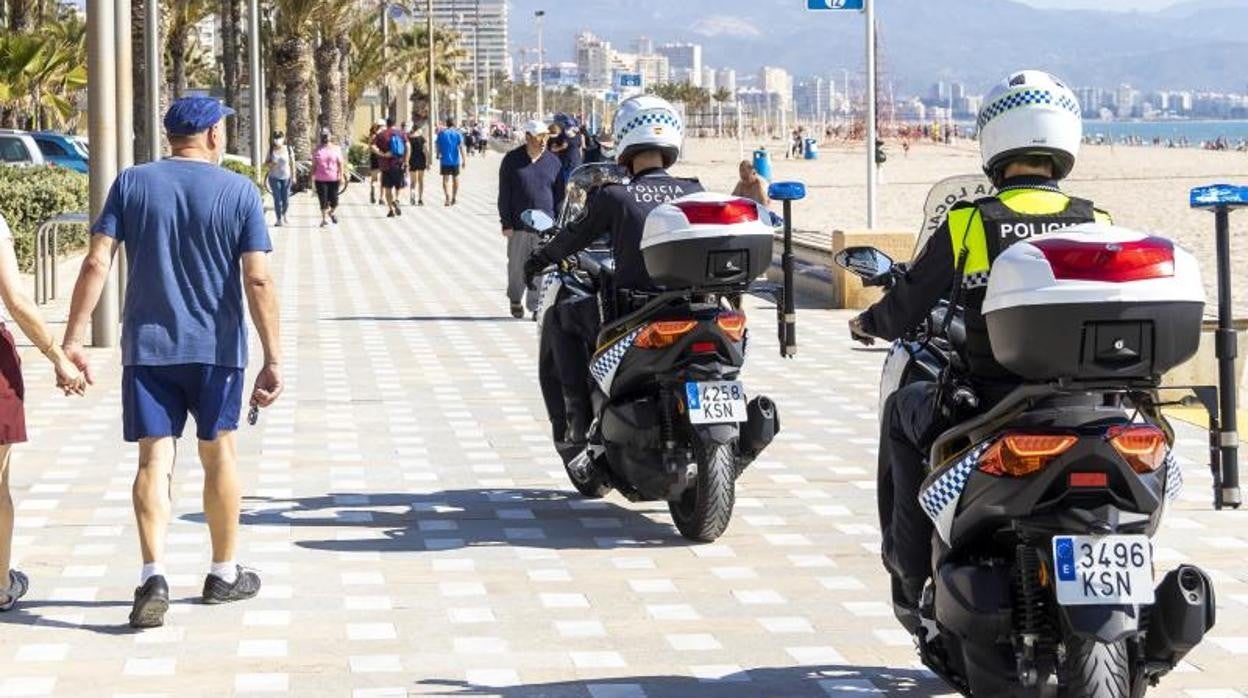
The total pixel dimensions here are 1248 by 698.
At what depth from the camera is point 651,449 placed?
8742mm

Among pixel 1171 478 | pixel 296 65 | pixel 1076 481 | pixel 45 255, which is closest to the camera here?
pixel 1076 481

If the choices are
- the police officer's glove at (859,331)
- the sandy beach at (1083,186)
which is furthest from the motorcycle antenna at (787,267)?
the sandy beach at (1083,186)

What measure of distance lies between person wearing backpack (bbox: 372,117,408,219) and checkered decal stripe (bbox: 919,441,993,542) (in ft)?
111

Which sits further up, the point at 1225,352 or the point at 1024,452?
the point at 1225,352

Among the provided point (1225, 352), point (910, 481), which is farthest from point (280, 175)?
point (1225, 352)

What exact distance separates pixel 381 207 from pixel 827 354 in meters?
27.6

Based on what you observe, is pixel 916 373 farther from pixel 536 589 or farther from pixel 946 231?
pixel 536 589

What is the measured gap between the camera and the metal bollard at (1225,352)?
5699 millimetres

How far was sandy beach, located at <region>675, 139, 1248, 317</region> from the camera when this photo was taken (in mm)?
34406

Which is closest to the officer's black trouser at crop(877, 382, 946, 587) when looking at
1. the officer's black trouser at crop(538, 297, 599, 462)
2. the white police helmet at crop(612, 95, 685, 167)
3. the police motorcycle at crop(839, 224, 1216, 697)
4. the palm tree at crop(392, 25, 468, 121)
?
the police motorcycle at crop(839, 224, 1216, 697)

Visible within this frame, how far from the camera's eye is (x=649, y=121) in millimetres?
9039

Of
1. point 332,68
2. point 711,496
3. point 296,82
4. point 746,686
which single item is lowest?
point 746,686

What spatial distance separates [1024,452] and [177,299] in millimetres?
3094

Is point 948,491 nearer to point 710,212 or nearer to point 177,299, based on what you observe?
point 177,299
